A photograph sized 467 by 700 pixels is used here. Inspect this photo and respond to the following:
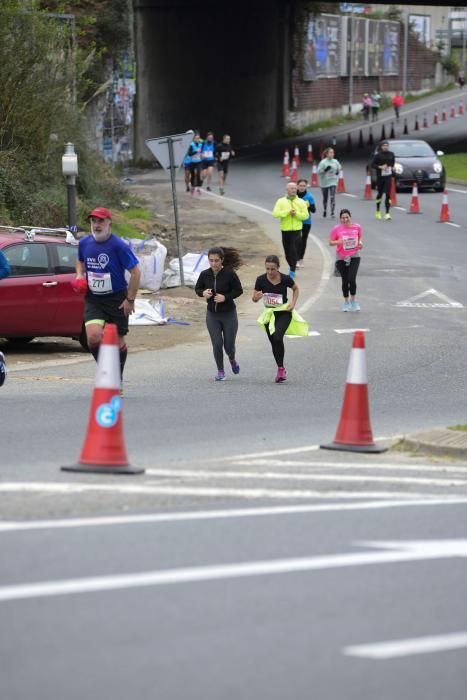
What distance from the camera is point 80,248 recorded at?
12.4 metres

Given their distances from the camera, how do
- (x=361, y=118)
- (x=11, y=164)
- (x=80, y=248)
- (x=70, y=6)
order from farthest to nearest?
(x=361, y=118) → (x=70, y=6) → (x=11, y=164) → (x=80, y=248)

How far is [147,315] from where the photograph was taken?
68.2 ft

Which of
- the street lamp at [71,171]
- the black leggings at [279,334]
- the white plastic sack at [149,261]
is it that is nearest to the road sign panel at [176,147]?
the white plastic sack at [149,261]

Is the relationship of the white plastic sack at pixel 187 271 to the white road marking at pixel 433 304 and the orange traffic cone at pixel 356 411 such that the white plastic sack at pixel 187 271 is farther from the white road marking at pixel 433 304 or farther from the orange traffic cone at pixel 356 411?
the orange traffic cone at pixel 356 411

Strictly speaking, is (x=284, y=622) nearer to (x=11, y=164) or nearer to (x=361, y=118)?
(x=11, y=164)

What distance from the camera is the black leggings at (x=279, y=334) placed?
598 inches

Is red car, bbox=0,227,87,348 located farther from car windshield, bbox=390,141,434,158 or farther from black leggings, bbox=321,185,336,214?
car windshield, bbox=390,141,434,158

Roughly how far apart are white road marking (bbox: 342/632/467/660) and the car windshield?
1470 inches

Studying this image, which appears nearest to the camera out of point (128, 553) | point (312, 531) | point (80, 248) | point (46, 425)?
point (128, 553)

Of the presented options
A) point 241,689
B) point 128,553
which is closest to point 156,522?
point 128,553

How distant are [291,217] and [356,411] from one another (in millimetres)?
14528

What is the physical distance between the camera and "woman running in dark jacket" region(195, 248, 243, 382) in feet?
49.4

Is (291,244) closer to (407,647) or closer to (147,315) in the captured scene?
(147,315)

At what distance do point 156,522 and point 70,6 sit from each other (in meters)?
44.4
